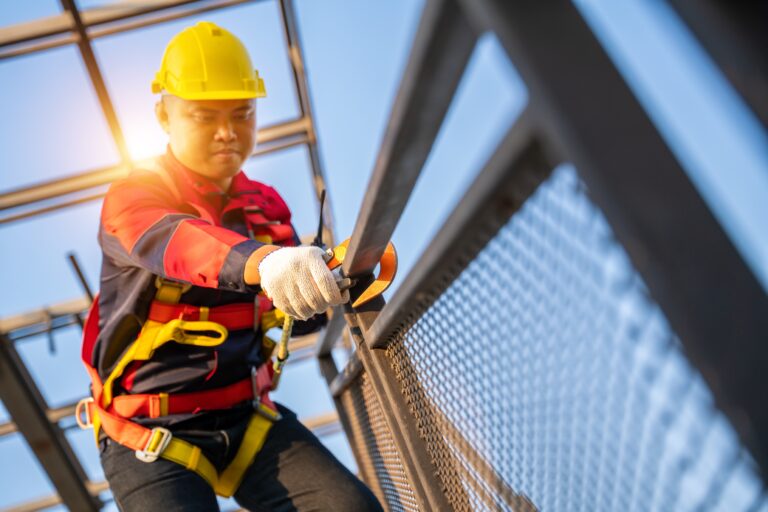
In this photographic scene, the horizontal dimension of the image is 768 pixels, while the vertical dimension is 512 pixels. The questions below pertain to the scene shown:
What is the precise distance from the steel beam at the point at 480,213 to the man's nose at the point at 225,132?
912 millimetres

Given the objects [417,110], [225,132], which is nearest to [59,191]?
[225,132]

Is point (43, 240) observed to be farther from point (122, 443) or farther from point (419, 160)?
point (419, 160)

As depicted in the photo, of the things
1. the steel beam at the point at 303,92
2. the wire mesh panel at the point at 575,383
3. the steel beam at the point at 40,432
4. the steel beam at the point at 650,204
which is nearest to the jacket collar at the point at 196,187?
the wire mesh panel at the point at 575,383

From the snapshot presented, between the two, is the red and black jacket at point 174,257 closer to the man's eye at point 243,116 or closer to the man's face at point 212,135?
the man's face at point 212,135

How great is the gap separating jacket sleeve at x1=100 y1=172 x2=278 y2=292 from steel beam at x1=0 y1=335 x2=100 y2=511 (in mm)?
3680

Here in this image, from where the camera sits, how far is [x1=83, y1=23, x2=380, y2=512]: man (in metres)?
1.54

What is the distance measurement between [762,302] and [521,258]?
0.28 m

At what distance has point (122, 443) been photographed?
5.32ft

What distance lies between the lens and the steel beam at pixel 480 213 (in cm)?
59

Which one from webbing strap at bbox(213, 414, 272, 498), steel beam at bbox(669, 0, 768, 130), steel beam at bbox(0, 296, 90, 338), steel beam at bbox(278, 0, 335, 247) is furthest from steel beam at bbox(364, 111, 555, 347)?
steel beam at bbox(0, 296, 90, 338)

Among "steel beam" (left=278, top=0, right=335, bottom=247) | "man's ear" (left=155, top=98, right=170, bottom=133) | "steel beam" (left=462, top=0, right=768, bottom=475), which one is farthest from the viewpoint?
"steel beam" (left=278, top=0, right=335, bottom=247)

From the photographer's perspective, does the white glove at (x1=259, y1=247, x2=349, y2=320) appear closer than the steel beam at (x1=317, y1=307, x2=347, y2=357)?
Yes

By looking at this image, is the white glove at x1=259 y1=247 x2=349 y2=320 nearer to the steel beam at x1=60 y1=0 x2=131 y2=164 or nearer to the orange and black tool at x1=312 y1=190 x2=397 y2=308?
the orange and black tool at x1=312 y1=190 x2=397 y2=308

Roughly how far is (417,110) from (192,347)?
110 cm
